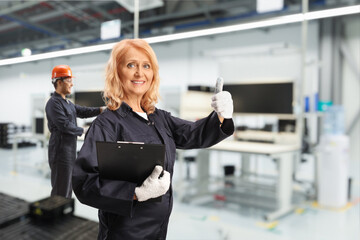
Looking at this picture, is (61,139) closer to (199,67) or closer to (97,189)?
(97,189)

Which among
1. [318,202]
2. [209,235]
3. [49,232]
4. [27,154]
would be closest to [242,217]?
[209,235]

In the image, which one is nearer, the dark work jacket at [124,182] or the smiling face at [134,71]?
the dark work jacket at [124,182]

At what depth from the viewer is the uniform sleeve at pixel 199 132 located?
1.02 meters

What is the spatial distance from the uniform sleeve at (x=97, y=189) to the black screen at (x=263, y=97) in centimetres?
313

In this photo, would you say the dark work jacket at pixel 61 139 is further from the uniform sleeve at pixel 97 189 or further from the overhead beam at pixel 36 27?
the overhead beam at pixel 36 27

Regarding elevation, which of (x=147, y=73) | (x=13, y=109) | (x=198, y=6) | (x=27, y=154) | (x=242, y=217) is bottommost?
(x=242, y=217)

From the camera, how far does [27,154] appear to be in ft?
4.51

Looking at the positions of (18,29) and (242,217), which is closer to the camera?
(18,29)

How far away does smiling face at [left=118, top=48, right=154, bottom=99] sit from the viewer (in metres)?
0.97

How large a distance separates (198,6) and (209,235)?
544cm

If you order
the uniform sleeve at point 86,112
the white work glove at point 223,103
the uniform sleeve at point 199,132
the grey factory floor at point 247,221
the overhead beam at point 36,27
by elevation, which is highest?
the overhead beam at point 36,27

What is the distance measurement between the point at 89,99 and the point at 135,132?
36 centimetres

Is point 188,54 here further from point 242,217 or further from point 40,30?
point 40,30

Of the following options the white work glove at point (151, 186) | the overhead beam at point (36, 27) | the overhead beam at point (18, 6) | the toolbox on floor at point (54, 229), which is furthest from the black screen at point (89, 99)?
the toolbox on floor at point (54, 229)
